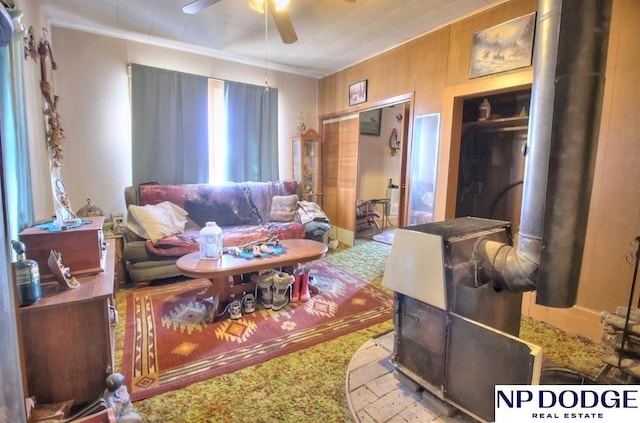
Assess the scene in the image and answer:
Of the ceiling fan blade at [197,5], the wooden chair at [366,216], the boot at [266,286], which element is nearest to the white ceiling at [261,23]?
the ceiling fan blade at [197,5]

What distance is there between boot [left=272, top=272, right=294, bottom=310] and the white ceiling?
2311 mm

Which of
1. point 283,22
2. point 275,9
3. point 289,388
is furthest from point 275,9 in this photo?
point 289,388

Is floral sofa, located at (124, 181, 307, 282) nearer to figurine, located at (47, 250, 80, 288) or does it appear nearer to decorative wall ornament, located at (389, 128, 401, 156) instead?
figurine, located at (47, 250, 80, 288)

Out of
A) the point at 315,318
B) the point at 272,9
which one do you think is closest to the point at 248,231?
the point at 315,318

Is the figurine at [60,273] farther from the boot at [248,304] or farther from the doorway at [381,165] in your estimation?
the doorway at [381,165]

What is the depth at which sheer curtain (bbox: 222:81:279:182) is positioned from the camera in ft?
13.8

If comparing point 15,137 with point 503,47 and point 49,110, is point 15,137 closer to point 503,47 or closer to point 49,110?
point 49,110

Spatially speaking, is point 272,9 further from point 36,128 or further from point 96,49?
point 96,49

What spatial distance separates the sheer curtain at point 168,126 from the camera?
3621mm

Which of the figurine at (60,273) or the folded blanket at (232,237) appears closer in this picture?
the figurine at (60,273)

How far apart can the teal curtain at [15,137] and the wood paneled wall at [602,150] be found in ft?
10.2

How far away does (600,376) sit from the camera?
1562 mm

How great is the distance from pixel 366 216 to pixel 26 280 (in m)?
4.96

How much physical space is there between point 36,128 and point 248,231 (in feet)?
6.54
